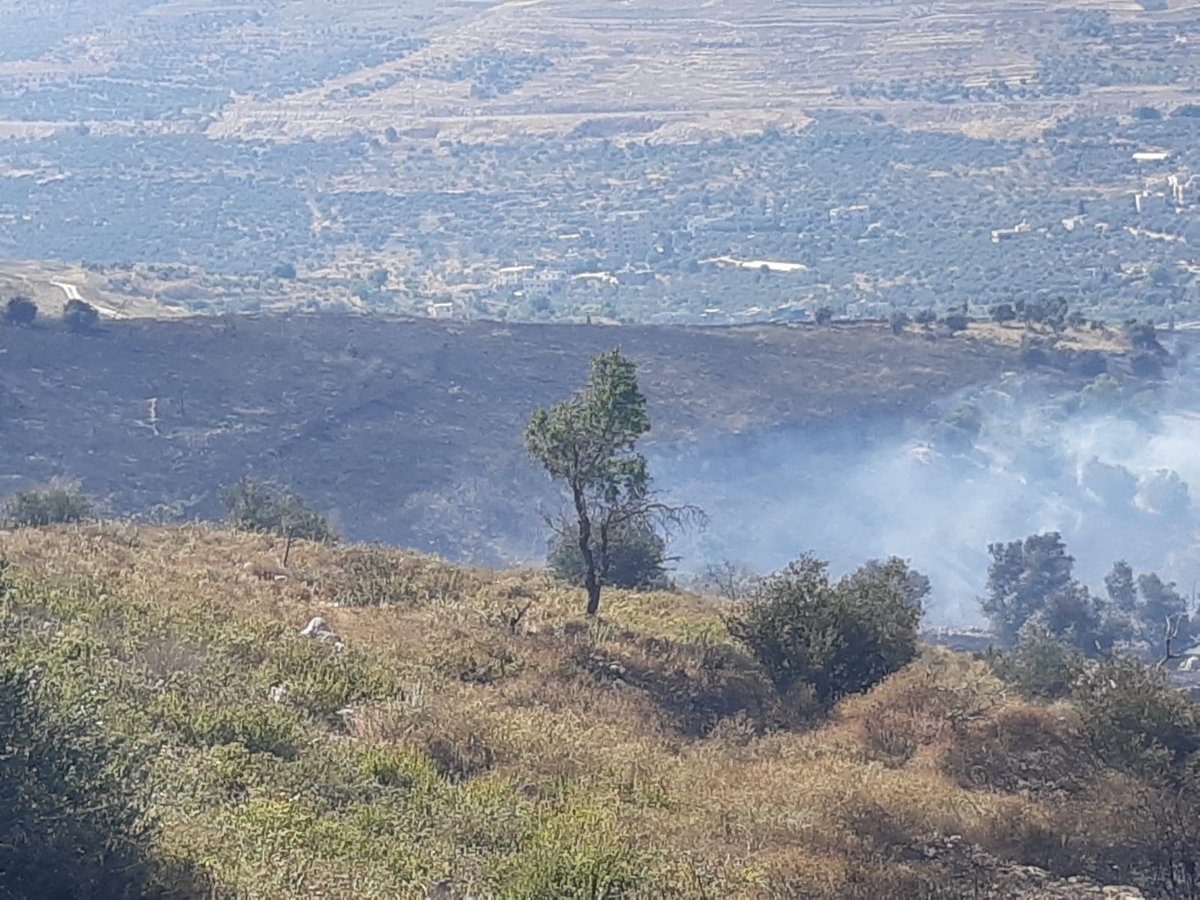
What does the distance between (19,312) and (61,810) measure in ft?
205

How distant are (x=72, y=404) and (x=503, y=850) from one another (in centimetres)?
5553

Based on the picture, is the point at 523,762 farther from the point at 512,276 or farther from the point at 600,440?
the point at 512,276

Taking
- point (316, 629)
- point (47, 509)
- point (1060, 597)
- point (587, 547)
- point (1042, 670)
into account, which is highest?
point (316, 629)

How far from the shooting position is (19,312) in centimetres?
6600

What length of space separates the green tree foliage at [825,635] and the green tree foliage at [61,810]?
376 inches

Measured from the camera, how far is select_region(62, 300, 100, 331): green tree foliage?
67688 mm

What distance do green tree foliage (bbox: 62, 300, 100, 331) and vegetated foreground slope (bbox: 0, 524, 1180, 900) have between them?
5206 centimetres

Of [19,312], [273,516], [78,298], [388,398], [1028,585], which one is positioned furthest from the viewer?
[78,298]

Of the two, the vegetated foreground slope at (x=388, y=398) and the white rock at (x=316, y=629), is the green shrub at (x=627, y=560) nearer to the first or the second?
the white rock at (x=316, y=629)

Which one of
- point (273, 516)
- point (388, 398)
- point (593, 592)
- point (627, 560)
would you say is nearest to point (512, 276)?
point (388, 398)

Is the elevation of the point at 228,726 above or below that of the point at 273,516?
above

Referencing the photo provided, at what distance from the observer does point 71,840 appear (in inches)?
306

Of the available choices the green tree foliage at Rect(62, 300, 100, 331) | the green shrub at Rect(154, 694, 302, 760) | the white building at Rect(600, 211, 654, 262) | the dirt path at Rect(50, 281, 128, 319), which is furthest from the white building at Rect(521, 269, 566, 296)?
the green shrub at Rect(154, 694, 302, 760)

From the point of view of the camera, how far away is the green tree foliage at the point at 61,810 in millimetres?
7672
